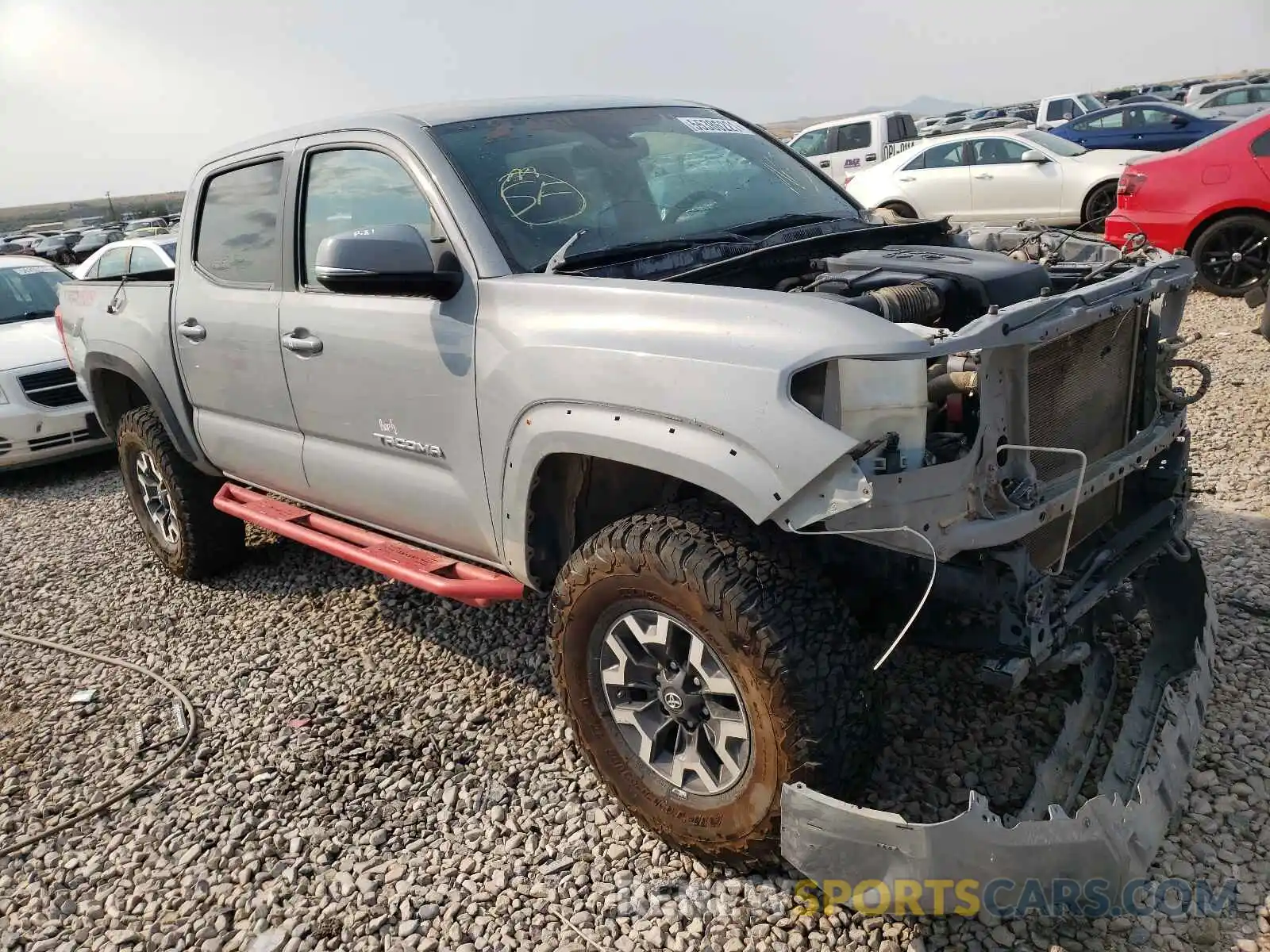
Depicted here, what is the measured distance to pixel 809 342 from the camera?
7.04 ft

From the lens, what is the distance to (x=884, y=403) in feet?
6.91

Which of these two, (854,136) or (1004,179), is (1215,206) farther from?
(854,136)

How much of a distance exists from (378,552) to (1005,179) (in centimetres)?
1074

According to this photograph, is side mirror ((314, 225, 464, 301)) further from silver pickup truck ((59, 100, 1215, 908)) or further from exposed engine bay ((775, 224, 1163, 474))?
exposed engine bay ((775, 224, 1163, 474))

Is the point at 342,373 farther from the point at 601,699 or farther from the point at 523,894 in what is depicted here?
the point at 523,894

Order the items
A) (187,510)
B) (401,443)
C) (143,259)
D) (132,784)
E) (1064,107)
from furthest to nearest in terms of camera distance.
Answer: (1064,107)
(143,259)
(187,510)
(132,784)
(401,443)

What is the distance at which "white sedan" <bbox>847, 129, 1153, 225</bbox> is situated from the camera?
11.5 metres

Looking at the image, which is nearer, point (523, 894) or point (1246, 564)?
point (523, 894)

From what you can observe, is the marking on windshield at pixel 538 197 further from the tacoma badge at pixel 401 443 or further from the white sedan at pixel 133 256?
the white sedan at pixel 133 256

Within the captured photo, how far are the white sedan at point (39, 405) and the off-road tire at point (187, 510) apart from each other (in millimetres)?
2818

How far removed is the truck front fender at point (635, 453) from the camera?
7.22 feet

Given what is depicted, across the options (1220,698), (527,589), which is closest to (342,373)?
(527,589)

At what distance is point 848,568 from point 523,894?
126 cm

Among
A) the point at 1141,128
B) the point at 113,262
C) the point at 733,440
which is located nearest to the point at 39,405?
the point at 113,262
